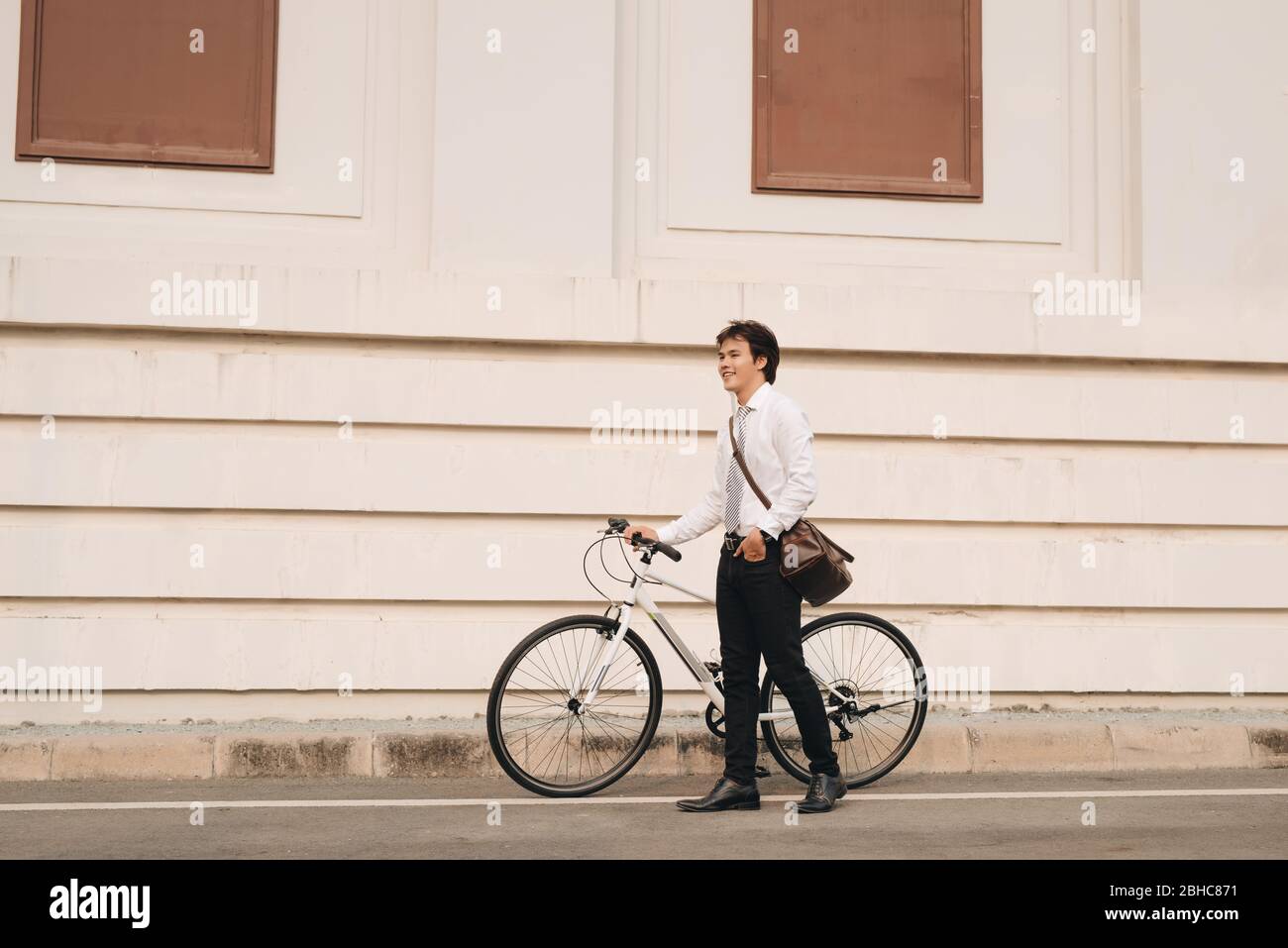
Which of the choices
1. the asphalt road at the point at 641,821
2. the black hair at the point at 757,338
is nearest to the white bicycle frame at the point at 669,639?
the asphalt road at the point at 641,821

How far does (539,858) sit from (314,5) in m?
6.06

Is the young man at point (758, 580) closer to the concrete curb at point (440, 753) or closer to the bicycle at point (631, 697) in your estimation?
the bicycle at point (631, 697)

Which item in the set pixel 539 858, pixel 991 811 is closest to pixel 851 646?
pixel 991 811

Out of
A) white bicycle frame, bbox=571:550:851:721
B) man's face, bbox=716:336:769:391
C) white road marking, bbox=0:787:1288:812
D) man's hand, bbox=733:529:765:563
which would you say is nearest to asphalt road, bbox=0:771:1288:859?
white road marking, bbox=0:787:1288:812

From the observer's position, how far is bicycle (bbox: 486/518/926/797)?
6316 mm

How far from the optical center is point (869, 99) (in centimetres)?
908

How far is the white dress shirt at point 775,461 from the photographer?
5910mm

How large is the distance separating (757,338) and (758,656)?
1.46 metres

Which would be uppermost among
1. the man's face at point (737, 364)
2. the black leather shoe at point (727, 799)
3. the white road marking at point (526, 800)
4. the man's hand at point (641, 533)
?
→ the man's face at point (737, 364)

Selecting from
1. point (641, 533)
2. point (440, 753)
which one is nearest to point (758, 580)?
point (641, 533)

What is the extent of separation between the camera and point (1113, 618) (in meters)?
8.78

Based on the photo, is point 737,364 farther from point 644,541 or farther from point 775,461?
point 644,541

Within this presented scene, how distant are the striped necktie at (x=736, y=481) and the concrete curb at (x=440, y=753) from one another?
68.0 inches

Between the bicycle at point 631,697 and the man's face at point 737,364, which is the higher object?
the man's face at point 737,364
